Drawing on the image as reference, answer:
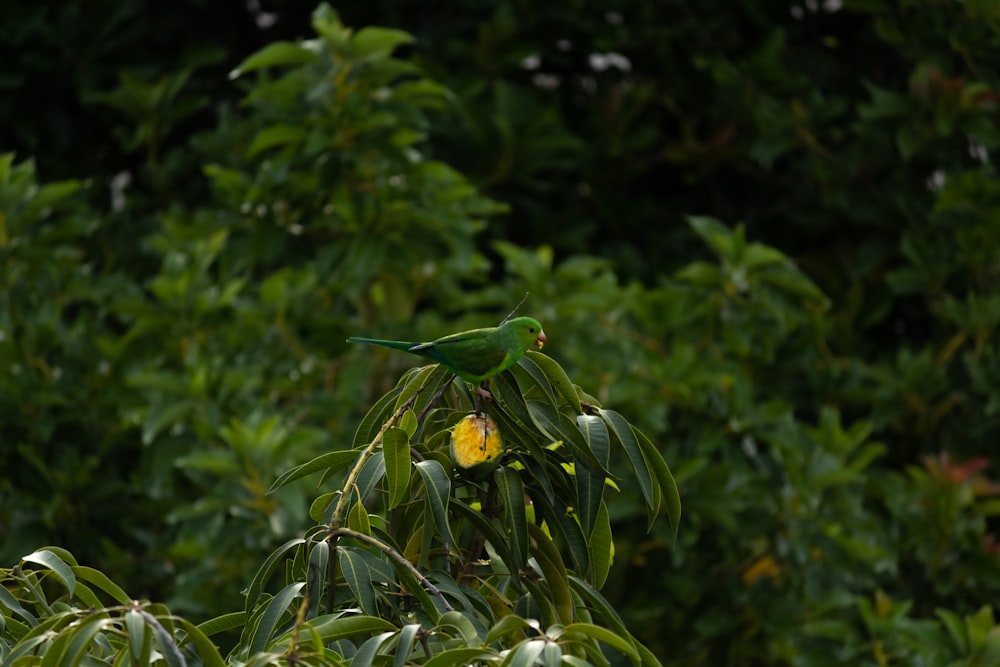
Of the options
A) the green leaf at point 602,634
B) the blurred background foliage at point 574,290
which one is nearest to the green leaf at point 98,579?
the green leaf at point 602,634

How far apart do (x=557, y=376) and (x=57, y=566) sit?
53 centimetres

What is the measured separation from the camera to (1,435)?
3.47 meters

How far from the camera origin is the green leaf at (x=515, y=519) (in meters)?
1.42

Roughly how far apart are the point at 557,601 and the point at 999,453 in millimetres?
2908

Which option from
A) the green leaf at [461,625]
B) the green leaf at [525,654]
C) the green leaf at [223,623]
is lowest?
the green leaf at [223,623]

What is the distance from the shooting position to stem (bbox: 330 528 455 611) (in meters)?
1.32

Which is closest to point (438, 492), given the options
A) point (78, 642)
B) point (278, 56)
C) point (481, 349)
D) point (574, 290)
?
point (481, 349)

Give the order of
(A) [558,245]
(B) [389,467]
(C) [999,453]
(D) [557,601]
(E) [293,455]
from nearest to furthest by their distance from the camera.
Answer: (B) [389,467], (D) [557,601], (E) [293,455], (C) [999,453], (A) [558,245]

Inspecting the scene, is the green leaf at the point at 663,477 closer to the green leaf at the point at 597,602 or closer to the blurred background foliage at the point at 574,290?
the green leaf at the point at 597,602

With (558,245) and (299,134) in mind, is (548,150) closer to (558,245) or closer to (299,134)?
(558,245)

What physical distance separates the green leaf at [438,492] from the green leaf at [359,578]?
8cm

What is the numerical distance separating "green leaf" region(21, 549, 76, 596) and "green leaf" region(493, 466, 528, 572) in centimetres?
43

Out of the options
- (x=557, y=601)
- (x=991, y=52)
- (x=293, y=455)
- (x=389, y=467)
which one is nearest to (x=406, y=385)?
(x=389, y=467)

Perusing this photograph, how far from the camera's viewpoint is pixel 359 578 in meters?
1.37
